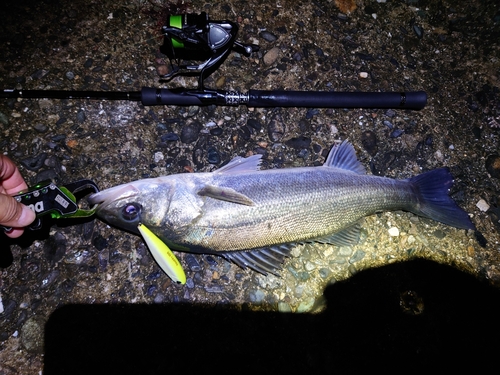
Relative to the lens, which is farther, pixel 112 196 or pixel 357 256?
A: pixel 357 256

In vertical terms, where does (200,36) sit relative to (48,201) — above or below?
above

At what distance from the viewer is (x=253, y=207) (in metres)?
2.49

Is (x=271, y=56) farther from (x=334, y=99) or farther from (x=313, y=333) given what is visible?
(x=313, y=333)

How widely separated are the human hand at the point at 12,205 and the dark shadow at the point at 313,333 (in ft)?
2.64

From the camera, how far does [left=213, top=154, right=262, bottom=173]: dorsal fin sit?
8.67 ft

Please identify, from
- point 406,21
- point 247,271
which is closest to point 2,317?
point 247,271

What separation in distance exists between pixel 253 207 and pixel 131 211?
35.3 inches

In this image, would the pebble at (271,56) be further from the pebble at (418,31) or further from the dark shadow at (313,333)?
the dark shadow at (313,333)

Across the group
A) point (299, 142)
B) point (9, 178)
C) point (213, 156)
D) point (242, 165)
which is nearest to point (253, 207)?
point (242, 165)

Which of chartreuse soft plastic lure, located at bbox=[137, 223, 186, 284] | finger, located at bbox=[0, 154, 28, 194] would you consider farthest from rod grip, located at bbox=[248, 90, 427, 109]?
finger, located at bbox=[0, 154, 28, 194]

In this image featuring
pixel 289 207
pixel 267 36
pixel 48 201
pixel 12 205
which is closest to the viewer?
pixel 12 205

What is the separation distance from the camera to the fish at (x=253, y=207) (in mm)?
2461

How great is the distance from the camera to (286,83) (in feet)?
10.1

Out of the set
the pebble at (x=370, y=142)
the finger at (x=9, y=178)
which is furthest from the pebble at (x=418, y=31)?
the finger at (x=9, y=178)
